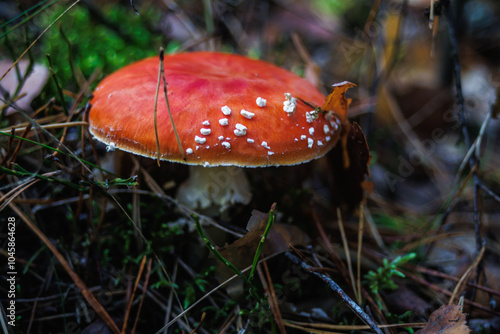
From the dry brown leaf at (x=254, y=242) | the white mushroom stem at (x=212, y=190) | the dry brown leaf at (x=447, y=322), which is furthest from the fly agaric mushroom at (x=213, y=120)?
the dry brown leaf at (x=447, y=322)

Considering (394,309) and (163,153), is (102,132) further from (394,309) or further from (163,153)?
(394,309)

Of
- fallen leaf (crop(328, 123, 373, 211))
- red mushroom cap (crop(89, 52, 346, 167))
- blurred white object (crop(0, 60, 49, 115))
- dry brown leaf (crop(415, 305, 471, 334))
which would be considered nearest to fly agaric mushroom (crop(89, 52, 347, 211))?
red mushroom cap (crop(89, 52, 346, 167))

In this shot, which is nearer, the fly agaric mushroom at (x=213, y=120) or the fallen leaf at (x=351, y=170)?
the fly agaric mushroom at (x=213, y=120)

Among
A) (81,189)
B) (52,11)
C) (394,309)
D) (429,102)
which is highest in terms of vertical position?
(52,11)

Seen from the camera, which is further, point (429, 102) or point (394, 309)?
point (429, 102)

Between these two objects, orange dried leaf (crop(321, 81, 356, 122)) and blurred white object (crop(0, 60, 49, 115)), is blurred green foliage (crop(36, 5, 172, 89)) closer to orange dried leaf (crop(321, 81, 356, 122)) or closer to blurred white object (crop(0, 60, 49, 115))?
blurred white object (crop(0, 60, 49, 115))

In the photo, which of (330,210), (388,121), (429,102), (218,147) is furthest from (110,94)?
Answer: (429,102)

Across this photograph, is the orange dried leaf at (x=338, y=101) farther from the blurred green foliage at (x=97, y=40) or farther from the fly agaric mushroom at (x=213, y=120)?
the blurred green foliage at (x=97, y=40)
